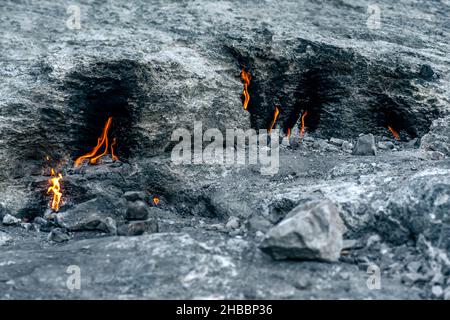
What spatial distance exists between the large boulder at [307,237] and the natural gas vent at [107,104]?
2575 millimetres

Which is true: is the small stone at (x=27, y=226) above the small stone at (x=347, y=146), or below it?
below

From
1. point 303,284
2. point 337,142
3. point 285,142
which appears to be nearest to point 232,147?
point 285,142

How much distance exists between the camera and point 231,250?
3.39 m

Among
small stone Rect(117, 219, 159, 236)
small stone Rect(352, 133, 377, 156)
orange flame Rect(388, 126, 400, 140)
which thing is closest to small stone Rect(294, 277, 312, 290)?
small stone Rect(117, 219, 159, 236)

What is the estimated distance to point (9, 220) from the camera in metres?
4.58

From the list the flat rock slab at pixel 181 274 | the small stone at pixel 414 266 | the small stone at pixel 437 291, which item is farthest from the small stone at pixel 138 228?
the small stone at pixel 437 291

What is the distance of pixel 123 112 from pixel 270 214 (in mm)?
2126

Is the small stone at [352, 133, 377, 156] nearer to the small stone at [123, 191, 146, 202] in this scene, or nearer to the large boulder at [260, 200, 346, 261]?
the large boulder at [260, 200, 346, 261]

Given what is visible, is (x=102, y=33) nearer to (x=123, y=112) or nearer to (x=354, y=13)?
(x=123, y=112)

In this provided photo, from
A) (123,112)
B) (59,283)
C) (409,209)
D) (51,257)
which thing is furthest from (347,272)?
(123,112)

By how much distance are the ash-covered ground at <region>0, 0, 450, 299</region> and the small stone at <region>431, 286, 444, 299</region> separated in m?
0.01

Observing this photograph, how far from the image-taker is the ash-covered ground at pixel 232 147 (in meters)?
3.18

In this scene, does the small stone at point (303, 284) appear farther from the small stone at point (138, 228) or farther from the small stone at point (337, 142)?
the small stone at point (337, 142)

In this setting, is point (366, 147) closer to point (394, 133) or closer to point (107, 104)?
point (394, 133)
